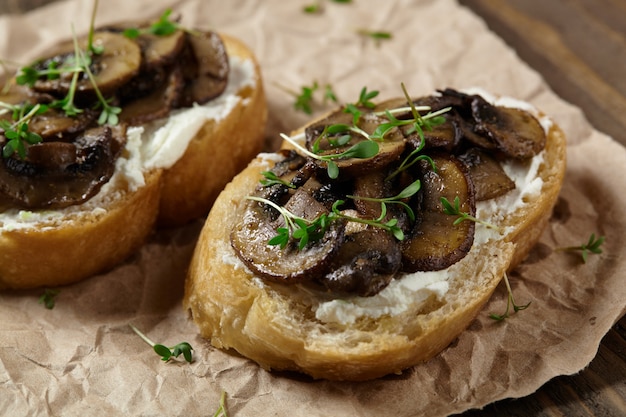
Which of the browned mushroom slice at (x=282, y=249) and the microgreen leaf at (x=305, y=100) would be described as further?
the microgreen leaf at (x=305, y=100)

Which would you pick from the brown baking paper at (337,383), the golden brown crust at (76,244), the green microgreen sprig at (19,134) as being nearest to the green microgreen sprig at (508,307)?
the brown baking paper at (337,383)

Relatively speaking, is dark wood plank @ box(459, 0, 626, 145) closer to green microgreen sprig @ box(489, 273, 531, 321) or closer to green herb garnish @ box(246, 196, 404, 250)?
green microgreen sprig @ box(489, 273, 531, 321)

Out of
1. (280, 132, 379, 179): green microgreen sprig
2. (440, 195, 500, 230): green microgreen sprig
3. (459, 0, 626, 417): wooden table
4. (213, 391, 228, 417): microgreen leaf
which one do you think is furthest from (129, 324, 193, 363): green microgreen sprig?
(459, 0, 626, 417): wooden table

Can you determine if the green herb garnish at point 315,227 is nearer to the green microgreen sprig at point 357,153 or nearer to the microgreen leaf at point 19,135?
the green microgreen sprig at point 357,153

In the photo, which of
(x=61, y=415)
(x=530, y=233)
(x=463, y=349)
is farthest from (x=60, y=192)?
(x=530, y=233)

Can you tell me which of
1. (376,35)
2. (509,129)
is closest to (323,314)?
(509,129)

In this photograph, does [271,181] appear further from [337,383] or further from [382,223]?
[337,383]

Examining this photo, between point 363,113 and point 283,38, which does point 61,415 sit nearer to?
point 363,113
